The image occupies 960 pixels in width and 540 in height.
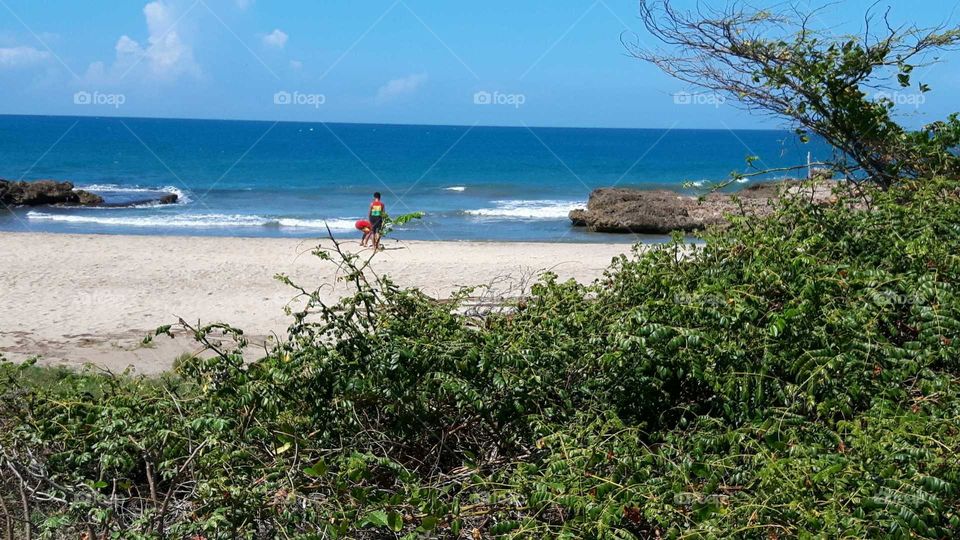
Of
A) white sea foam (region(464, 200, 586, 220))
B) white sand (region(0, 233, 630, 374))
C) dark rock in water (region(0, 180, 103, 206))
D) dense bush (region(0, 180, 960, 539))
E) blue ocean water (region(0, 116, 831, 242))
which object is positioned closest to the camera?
dense bush (region(0, 180, 960, 539))

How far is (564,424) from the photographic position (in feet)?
11.2

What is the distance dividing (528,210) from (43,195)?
15.7 m

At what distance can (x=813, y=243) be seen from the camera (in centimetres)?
428

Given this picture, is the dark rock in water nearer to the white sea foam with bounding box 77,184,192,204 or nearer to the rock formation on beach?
the white sea foam with bounding box 77,184,192,204

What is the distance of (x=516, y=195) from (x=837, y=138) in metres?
34.3

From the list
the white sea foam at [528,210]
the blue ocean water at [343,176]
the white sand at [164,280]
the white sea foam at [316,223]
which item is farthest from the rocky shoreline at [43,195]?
the white sand at [164,280]

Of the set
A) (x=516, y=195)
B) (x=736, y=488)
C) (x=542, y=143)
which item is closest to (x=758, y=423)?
(x=736, y=488)

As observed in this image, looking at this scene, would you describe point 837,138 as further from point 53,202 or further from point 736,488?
point 53,202

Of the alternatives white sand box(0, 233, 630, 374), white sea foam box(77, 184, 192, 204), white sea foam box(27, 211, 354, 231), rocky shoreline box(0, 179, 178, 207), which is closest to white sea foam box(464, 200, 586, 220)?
white sea foam box(27, 211, 354, 231)

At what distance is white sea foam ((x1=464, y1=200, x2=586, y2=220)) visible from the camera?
1233 inches

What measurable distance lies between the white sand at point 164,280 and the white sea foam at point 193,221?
7.50 meters

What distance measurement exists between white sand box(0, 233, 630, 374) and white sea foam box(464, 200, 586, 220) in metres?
11.3

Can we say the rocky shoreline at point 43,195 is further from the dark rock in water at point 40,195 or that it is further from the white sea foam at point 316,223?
the white sea foam at point 316,223

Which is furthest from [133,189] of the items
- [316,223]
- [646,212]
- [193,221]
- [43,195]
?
[646,212]
